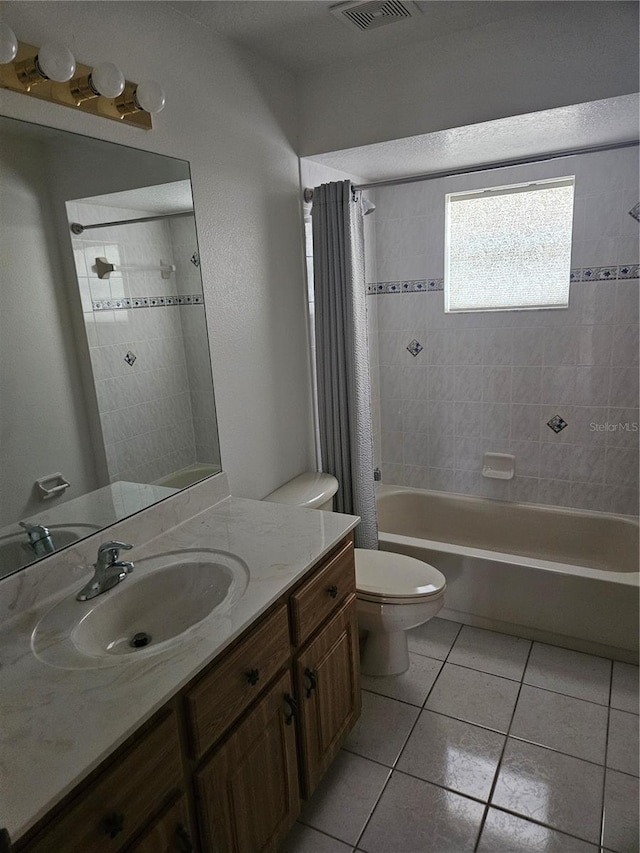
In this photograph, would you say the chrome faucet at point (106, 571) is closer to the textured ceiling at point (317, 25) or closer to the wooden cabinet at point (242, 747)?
the wooden cabinet at point (242, 747)

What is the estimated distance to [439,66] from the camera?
2.10m

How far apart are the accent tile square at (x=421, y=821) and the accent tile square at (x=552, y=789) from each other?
13 cm

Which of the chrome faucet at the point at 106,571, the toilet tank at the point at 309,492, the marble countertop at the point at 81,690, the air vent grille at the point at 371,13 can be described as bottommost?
the toilet tank at the point at 309,492

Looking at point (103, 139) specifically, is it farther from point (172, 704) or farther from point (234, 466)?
point (172, 704)

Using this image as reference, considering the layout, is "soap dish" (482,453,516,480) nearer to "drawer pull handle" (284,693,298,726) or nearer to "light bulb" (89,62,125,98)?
"drawer pull handle" (284,693,298,726)

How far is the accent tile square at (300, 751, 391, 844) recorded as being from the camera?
1652 mm

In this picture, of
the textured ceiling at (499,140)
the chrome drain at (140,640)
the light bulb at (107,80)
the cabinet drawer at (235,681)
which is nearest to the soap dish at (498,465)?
the textured ceiling at (499,140)

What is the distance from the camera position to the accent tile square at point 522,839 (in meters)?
1.55

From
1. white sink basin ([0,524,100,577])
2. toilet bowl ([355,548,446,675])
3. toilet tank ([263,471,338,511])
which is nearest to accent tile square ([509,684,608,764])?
toilet bowl ([355,548,446,675])

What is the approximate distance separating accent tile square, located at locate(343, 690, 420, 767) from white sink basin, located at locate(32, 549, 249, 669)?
91 centimetres

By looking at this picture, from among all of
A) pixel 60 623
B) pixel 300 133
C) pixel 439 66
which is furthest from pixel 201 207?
pixel 60 623

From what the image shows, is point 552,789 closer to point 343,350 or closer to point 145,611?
point 145,611

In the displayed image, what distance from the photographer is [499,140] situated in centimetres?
237

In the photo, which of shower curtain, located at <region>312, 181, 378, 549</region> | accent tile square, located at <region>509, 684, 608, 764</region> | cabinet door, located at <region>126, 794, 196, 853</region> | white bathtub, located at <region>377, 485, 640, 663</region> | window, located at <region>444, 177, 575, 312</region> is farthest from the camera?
window, located at <region>444, 177, 575, 312</region>
